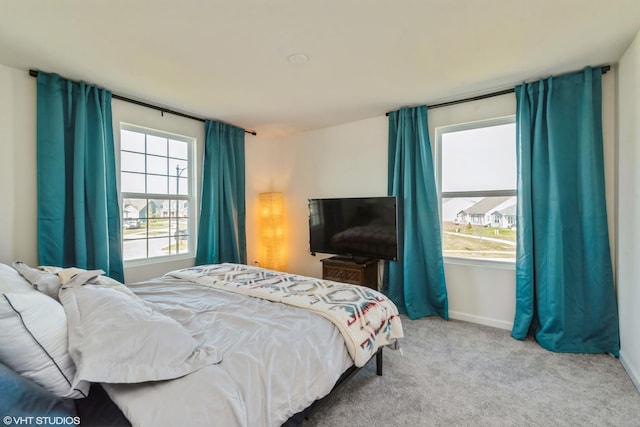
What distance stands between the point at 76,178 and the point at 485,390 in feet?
12.2

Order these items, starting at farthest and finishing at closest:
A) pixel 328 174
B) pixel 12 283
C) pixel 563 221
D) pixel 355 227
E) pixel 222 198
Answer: pixel 328 174
pixel 222 198
pixel 355 227
pixel 563 221
pixel 12 283

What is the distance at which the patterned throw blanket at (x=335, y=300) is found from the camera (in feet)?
5.52

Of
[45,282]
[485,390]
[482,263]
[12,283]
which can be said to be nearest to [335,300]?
[485,390]

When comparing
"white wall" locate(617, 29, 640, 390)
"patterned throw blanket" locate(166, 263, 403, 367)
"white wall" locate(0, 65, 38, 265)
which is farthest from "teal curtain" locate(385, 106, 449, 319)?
"white wall" locate(0, 65, 38, 265)

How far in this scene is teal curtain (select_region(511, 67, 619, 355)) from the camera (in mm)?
→ 2398

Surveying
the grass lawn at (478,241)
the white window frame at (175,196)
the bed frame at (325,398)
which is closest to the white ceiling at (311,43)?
the white window frame at (175,196)

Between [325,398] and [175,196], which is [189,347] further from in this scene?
[175,196]

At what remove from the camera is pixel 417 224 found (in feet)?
10.8

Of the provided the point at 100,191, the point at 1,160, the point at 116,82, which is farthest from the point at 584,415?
the point at 1,160

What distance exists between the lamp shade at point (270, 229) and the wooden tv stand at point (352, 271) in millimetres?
1078

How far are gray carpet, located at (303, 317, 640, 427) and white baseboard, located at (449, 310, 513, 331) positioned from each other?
0.31 meters

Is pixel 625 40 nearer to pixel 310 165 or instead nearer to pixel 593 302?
pixel 593 302

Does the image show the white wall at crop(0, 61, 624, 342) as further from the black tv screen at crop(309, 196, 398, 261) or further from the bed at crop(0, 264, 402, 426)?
the bed at crop(0, 264, 402, 426)

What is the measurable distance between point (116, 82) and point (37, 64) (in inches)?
20.7
